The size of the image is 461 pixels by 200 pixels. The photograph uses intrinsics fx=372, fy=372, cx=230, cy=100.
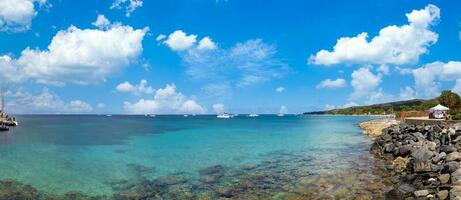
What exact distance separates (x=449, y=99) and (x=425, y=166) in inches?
2595

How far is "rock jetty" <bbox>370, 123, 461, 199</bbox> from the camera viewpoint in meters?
18.0

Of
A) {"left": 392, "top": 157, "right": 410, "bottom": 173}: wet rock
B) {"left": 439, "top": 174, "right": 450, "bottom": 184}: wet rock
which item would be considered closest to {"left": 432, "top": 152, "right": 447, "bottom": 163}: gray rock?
{"left": 392, "top": 157, "right": 410, "bottom": 173}: wet rock

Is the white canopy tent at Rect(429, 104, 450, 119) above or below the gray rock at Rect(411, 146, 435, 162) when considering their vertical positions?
above

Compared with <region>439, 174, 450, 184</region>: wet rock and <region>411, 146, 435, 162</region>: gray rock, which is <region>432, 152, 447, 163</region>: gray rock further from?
<region>439, 174, 450, 184</region>: wet rock

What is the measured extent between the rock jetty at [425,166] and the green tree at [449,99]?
45.2 meters

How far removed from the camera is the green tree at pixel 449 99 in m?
78.0

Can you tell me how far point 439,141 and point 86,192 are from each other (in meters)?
29.5

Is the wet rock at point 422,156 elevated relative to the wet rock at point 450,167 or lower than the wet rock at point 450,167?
elevated

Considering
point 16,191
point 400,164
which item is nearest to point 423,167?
point 400,164

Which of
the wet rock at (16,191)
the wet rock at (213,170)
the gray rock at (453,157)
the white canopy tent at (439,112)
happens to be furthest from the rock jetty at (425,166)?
the wet rock at (16,191)

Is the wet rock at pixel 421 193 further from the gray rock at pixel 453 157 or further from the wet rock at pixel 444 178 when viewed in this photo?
the gray rock at pixel 453 157

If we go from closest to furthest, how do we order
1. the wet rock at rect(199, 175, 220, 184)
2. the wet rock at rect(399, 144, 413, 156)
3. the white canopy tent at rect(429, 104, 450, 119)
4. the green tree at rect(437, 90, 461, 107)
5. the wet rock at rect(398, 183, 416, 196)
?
the wet rock at rect(398, 183, 416, 196), the wet rock at rect(199, 175, 220, 184), the wet rock at rect(399, 144, 413, 156), the white canopy tent at rect(429, 104, 450, 119), the green tree at rect(437, 90, 461, 107)

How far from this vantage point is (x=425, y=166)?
23250 mm

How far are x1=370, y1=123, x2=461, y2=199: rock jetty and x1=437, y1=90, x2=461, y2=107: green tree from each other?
148ft
